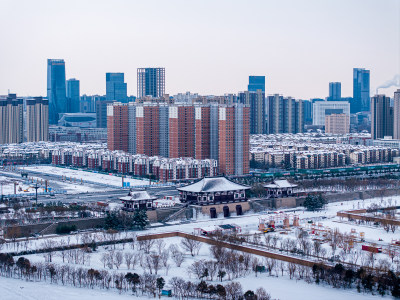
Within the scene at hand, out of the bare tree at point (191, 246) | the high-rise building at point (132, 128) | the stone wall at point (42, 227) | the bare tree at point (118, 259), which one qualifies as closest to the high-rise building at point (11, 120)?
the high-rise building at point (132, 128)

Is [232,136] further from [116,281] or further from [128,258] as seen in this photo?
[116,281]

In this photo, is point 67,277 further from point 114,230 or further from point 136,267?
point 114,230

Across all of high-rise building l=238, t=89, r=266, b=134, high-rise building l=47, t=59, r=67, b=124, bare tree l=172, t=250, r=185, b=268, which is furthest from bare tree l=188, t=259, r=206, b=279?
high-rise building l=47, t=59, r=67, b=124

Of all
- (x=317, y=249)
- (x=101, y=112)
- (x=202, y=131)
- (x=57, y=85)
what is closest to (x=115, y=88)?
(x=57, y=85)

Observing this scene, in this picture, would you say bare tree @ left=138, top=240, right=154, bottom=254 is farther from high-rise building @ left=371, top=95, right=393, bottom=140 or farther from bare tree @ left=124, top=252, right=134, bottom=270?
high-rise building @ left=371, top=95, right=393, bottom=140

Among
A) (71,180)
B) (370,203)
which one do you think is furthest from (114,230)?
(71,180)
